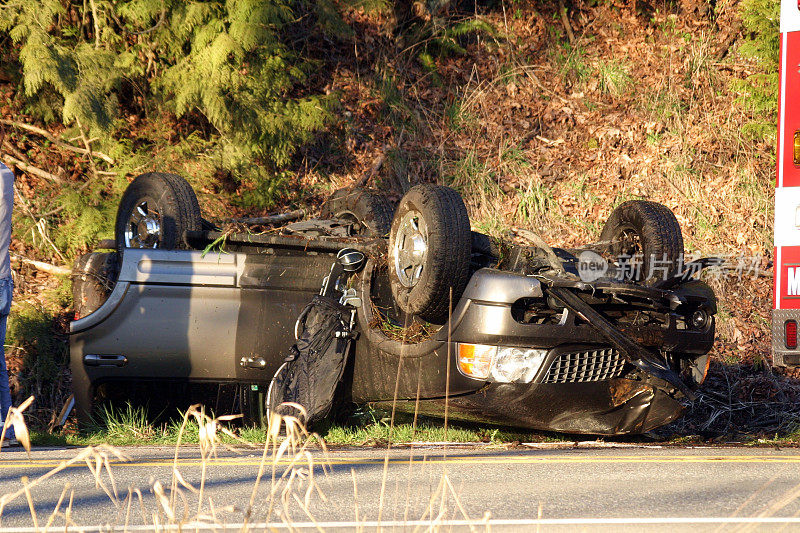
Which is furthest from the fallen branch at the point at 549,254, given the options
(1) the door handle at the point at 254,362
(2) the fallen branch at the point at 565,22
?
(2) the fallen branch at the point at 565,22

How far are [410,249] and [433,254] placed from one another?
39 centimetres

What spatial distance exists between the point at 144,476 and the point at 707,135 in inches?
427

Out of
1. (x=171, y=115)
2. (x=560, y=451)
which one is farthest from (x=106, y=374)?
(x=171, y=115)

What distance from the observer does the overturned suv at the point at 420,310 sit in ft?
18.9

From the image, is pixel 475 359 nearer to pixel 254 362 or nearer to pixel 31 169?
pixel 254 362

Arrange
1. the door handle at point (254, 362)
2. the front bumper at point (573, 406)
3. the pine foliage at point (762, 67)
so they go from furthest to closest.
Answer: the pine foliage at point (762, 67)
the door handle at point (254, 362)
the front bumper at point (573, 406)

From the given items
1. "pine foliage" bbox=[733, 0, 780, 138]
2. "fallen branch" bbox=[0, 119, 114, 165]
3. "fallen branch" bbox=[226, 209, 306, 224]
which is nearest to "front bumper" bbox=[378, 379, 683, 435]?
"fallen branch" bbox=[226, 209, 306, 224]

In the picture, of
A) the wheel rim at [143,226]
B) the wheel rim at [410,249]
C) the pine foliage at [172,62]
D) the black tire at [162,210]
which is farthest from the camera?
the pine foliage at [172,62]

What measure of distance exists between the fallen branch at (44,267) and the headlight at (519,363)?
6661mm

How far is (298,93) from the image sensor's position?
47.0 ft

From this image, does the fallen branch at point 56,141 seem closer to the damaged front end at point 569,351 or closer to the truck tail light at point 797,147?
the damaged front end at point 569,351

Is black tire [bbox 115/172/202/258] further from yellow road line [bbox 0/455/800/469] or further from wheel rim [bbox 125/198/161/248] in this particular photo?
yellow road line [bbox 0/455/800/469]

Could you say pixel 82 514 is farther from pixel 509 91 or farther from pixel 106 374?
pixel 509 91

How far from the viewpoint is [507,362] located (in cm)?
576
